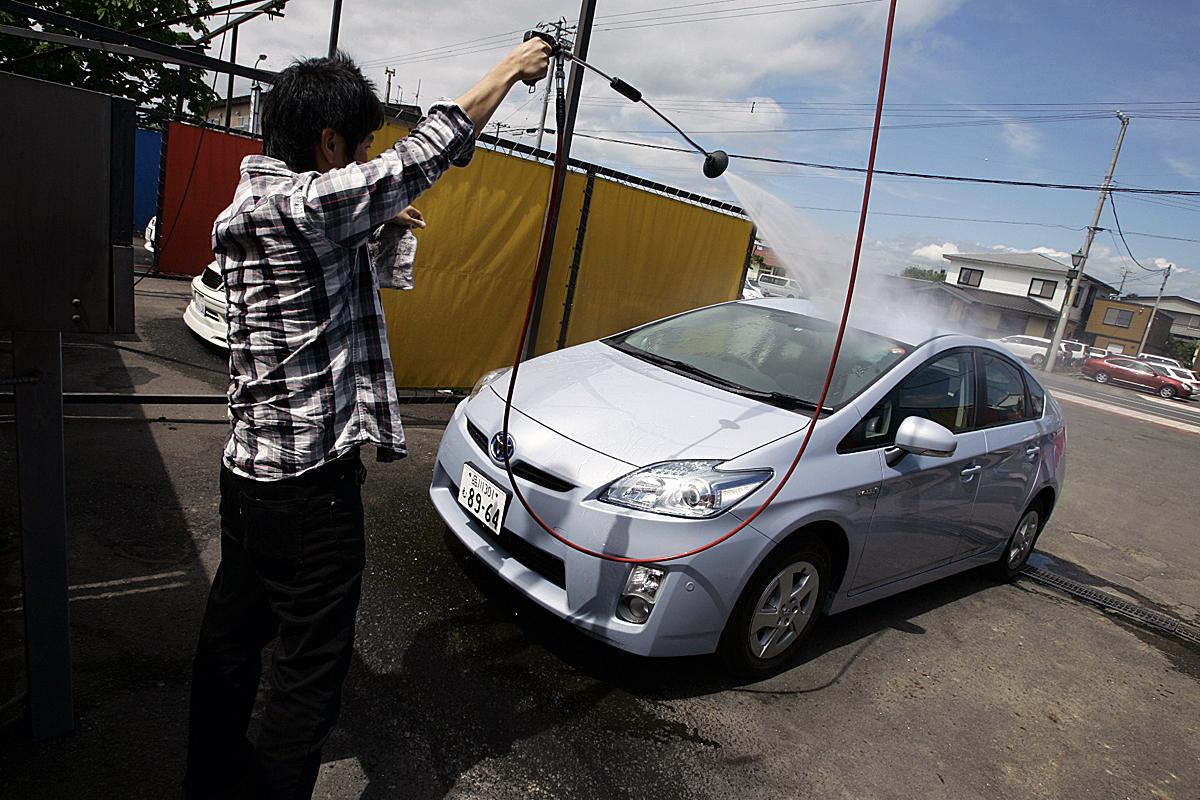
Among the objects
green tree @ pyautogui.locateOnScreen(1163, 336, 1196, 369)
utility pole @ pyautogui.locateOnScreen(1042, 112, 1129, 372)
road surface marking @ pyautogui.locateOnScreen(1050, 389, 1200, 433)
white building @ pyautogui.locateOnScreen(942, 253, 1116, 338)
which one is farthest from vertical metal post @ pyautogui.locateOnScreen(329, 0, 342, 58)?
green tree @ pyautogui.locateOnScreen(1163, 336, 1196, 369)

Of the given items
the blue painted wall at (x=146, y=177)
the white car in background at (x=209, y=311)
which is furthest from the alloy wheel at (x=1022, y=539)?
the blue painted wall at (x=146, y=177)

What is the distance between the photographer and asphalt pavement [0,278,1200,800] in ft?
8.11

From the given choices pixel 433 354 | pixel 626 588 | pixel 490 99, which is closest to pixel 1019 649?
pixel 626 588

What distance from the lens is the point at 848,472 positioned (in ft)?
11.1

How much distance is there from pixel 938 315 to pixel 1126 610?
2466mm

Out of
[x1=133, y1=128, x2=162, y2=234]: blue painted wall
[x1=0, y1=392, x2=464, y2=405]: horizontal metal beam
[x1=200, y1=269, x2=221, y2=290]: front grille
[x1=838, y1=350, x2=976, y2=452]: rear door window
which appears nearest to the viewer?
[x1=838, y1=350, x2=976, y2=452]: rear door window

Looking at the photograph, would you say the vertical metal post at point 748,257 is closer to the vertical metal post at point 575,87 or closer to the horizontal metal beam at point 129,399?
the vertical metal post at point 575,87

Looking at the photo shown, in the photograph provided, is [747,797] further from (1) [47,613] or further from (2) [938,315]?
(2) [938,315]

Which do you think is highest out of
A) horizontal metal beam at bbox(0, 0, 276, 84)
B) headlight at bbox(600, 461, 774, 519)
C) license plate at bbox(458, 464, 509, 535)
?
horizontal metal beam at bbox(0, 0, 276, 84)

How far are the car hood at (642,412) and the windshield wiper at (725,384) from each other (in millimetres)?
61

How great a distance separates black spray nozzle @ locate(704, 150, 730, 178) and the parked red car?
38.7 metres

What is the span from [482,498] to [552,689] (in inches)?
34.1

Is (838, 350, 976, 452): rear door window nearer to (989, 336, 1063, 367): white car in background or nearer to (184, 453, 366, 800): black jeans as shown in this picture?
(184, 453, 366, 800): black jeans

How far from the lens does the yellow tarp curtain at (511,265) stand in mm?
6789
